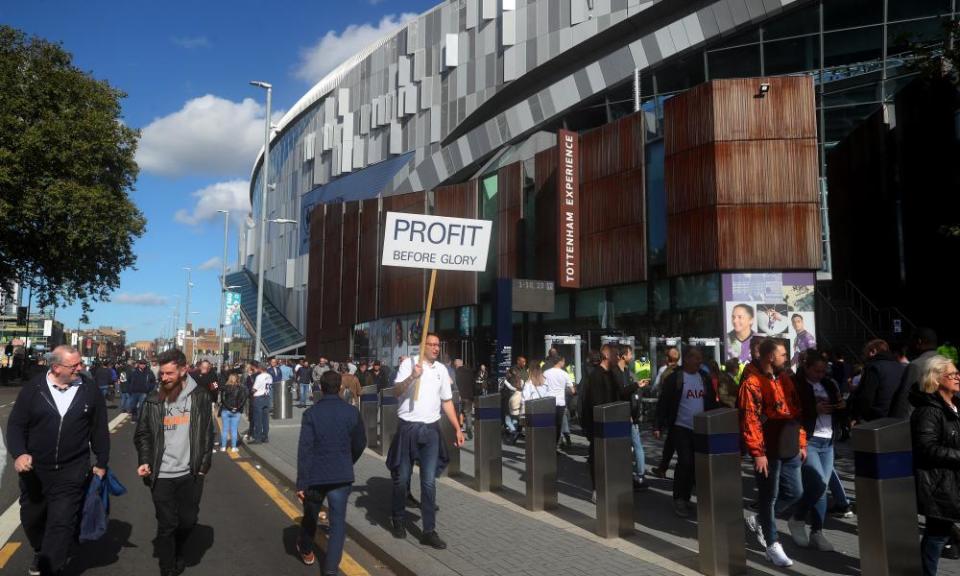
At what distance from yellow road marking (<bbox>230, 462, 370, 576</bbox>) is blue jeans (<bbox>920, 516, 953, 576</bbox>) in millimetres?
4279

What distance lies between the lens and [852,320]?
2541 cm

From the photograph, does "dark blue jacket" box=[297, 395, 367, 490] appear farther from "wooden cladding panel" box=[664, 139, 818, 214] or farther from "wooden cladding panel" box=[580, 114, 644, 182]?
"wooden cladding panel" box=[580, 114, 644, 182]

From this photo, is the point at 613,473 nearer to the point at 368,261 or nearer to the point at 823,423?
the point at 823,423

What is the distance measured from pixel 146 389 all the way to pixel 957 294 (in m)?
23.7

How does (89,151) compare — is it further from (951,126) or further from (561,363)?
(951,126)

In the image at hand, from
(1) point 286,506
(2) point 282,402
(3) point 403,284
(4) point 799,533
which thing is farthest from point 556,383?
(3) point 403,284

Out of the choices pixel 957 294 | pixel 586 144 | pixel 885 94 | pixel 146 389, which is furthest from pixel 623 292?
pixel 146 389

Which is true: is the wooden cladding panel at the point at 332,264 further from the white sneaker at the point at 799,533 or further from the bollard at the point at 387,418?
the white sneaker at the point at 799,533

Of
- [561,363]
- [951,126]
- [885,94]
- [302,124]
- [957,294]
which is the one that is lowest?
[561,363]

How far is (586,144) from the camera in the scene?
23812 millimetres

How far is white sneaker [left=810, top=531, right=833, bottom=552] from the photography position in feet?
21.8

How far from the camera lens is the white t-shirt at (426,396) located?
7.36 meters

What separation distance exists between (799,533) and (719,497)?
4.91 ft

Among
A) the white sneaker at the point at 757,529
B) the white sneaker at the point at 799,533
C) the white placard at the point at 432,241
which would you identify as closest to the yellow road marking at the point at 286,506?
the white placard at the point at 432,241
